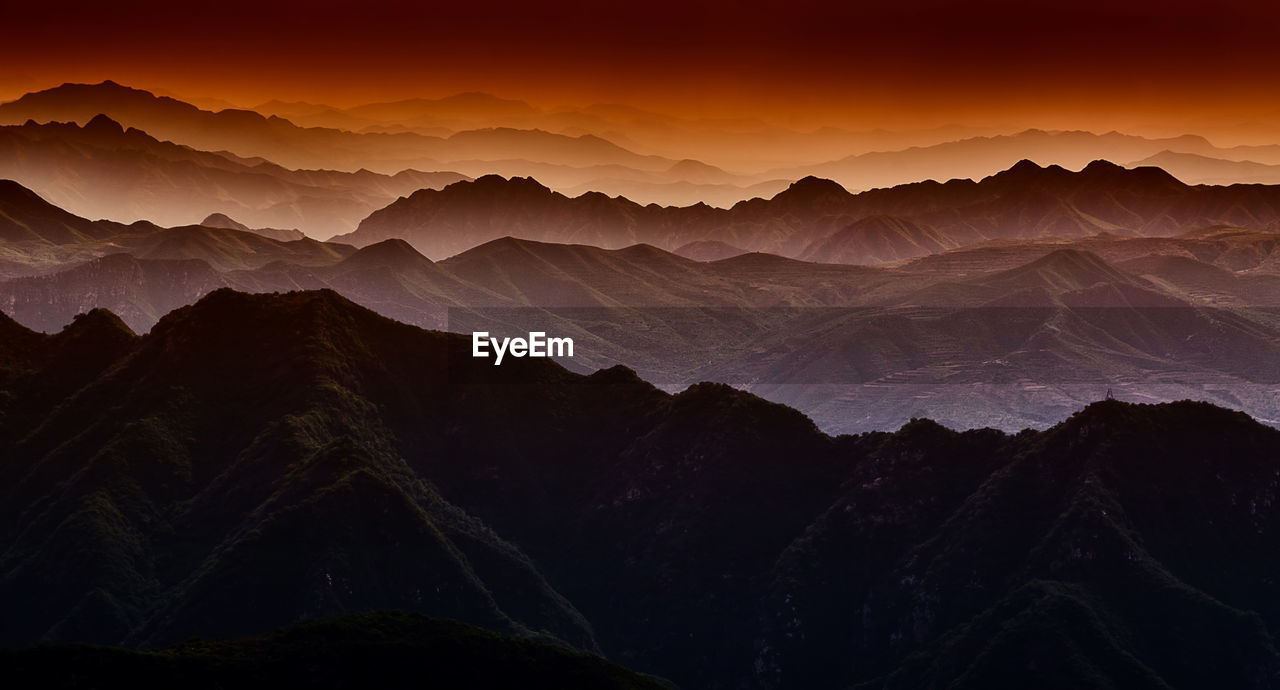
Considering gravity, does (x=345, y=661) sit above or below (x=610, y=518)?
above

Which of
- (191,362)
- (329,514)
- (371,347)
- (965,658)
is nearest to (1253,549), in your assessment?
(965,658)

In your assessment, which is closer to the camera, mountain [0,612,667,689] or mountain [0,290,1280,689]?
mountain [0,612,667,689]

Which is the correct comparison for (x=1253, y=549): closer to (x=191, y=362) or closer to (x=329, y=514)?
(x=329, y=514)

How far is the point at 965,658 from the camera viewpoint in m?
116

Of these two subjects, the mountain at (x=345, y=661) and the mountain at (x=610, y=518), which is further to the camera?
the mountain at (x=610, y=518)

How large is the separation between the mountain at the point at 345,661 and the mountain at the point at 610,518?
1232mm

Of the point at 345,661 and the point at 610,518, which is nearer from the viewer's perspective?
the point at 345,661

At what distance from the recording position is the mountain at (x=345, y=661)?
82.9 m

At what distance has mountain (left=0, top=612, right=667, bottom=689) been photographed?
82938 millimetres

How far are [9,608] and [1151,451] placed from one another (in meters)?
94.7

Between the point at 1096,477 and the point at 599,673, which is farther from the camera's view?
the point at 1096,477

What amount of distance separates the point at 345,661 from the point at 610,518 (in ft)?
185

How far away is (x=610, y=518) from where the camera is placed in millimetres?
145875

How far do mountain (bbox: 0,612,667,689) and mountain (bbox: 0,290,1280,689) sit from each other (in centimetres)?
123
